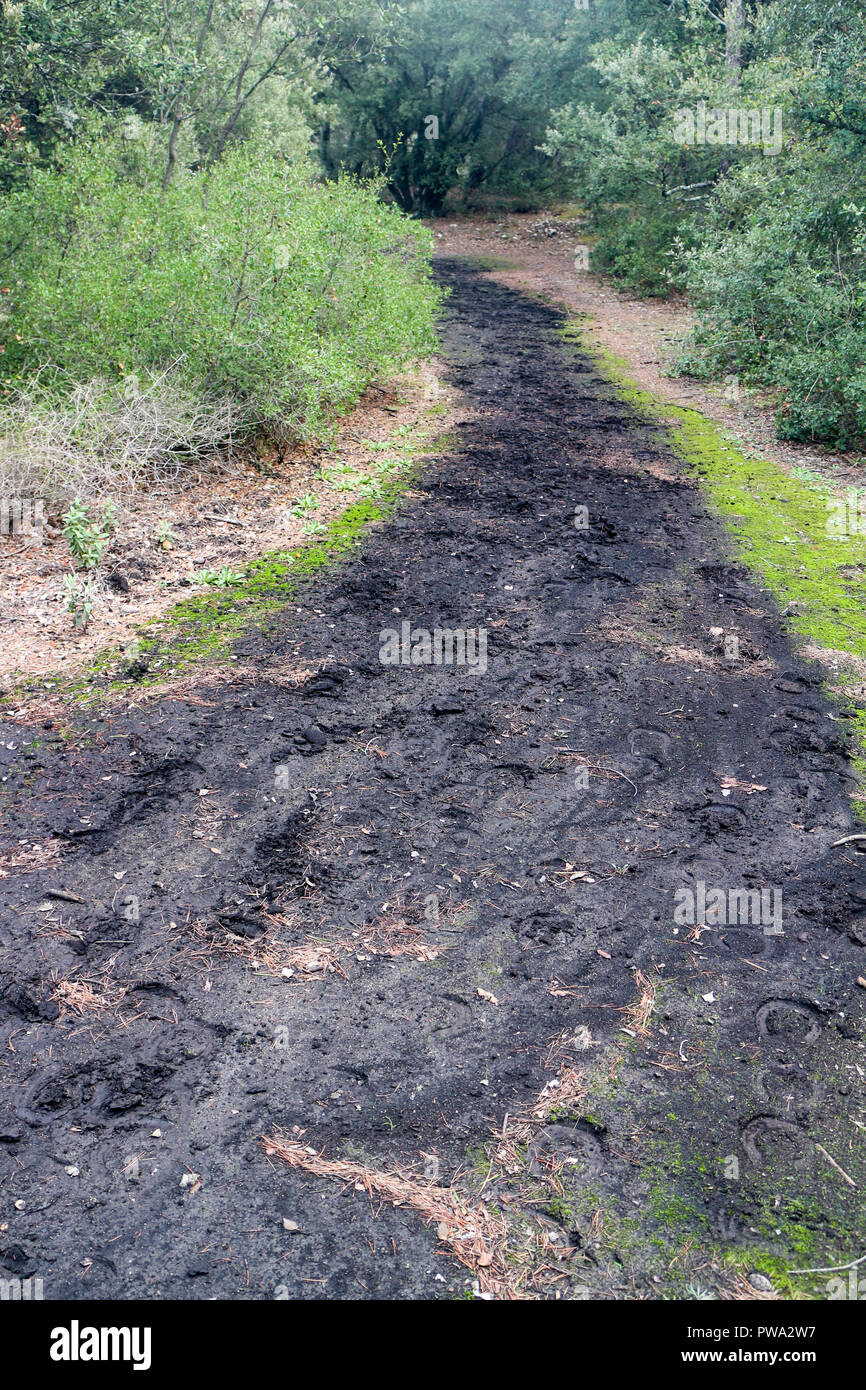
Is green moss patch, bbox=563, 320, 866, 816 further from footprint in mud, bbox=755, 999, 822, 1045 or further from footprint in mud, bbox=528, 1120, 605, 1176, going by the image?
footprint in mud, bbox=528, 1120, 605, 1176

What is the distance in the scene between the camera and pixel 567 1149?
297cm

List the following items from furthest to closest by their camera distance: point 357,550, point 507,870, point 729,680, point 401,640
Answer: point 357,550 < point 401,640 < point 729,680 < point 507,870

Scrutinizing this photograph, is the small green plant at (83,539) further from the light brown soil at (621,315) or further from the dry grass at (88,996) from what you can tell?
the light brown soil at (621,315)

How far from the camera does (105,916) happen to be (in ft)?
12.6

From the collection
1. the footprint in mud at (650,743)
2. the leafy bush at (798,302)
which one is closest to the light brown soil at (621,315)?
the leafy bush at (798,302)

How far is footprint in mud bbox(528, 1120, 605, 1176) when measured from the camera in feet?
9.55

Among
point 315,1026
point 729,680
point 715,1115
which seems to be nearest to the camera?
point 715,1115

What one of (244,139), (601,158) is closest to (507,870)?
(244,139)

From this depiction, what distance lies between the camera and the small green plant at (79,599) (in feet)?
19.9

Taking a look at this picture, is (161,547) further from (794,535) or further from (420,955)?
(794,535)

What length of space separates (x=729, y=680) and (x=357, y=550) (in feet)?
10.5

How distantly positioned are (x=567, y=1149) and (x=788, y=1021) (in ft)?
3.39

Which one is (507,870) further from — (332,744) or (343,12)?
(343,12)
